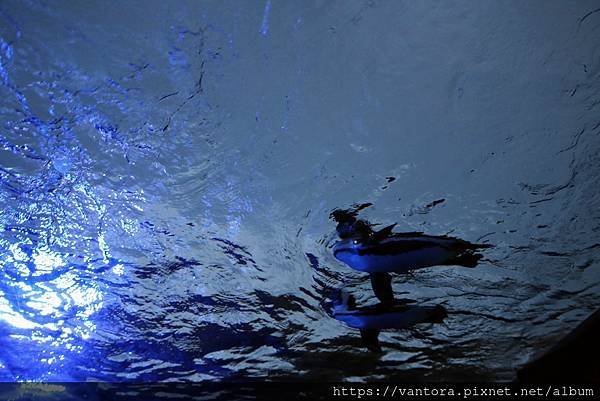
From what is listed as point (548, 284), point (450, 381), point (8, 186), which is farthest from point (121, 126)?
point (450, 381)

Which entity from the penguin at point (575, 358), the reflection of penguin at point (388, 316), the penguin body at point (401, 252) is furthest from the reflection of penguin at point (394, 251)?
the penguin at point (575, 358)

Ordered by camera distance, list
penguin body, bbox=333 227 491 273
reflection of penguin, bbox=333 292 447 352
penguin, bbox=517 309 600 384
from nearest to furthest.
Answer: penguin body, bbox=333 227 491 273 → reflection of penguin, bbox=333 292 447 352 → penguin, bbox=517 309 600 384

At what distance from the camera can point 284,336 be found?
336 inches

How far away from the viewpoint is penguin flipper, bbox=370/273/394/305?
5.38 metres

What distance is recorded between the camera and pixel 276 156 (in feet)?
16.5

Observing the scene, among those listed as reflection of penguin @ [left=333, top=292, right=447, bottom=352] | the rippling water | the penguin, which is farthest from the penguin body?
the penguin

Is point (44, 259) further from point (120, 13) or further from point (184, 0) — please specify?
point (184, 0)

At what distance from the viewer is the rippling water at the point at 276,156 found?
401 cm

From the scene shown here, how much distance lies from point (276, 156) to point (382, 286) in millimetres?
2421

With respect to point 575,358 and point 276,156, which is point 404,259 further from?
point 575,358

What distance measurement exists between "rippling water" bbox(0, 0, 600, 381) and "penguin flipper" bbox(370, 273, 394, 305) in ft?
3.03

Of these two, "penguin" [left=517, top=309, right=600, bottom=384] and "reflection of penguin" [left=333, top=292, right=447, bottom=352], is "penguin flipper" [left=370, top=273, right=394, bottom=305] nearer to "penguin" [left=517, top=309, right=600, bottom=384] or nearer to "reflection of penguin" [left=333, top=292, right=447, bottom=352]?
"reflection of penguin" [left=333, top=292, right=447, bottom=352]

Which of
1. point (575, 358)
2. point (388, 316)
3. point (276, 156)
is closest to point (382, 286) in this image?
point (388, 316)

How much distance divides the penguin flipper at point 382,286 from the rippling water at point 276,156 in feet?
3.03
